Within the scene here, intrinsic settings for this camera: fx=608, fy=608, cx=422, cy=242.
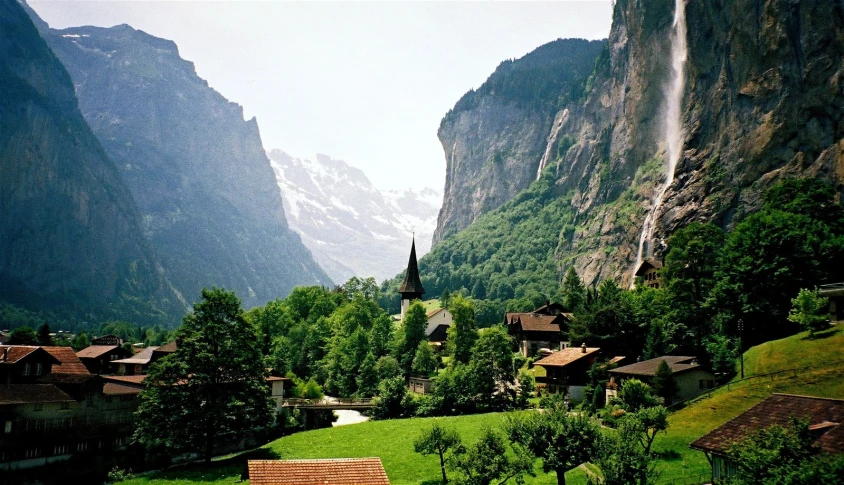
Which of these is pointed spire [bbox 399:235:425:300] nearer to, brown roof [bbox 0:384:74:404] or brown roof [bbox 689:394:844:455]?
brown roof [bbox 0:384:74:404]

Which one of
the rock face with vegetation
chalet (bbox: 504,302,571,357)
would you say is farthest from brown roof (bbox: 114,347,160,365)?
the rock face with vegetation

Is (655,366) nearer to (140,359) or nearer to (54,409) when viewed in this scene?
(54,409)

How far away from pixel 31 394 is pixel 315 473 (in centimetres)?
3682

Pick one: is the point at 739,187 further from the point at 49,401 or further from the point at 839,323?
the point at 49,401

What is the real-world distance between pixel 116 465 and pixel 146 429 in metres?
6.59

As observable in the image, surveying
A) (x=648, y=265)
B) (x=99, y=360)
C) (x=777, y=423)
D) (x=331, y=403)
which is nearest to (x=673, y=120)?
(x=648, y=265)

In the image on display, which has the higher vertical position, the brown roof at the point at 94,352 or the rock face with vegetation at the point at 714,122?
the rock face with vegetation at the point at 714,122

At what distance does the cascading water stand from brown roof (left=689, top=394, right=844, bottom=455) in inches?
3993

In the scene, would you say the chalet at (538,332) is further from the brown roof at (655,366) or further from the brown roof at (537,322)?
the brown roof at (655,366)

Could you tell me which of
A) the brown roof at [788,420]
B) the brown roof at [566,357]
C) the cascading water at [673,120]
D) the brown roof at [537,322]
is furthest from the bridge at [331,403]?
the cascading water at [673,120]

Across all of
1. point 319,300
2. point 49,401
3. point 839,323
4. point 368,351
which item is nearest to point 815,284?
point 839,323

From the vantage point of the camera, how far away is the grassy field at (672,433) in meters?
35.9

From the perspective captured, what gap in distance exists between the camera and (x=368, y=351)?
74750mm

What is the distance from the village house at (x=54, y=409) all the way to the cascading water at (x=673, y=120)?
101055 millimetres
